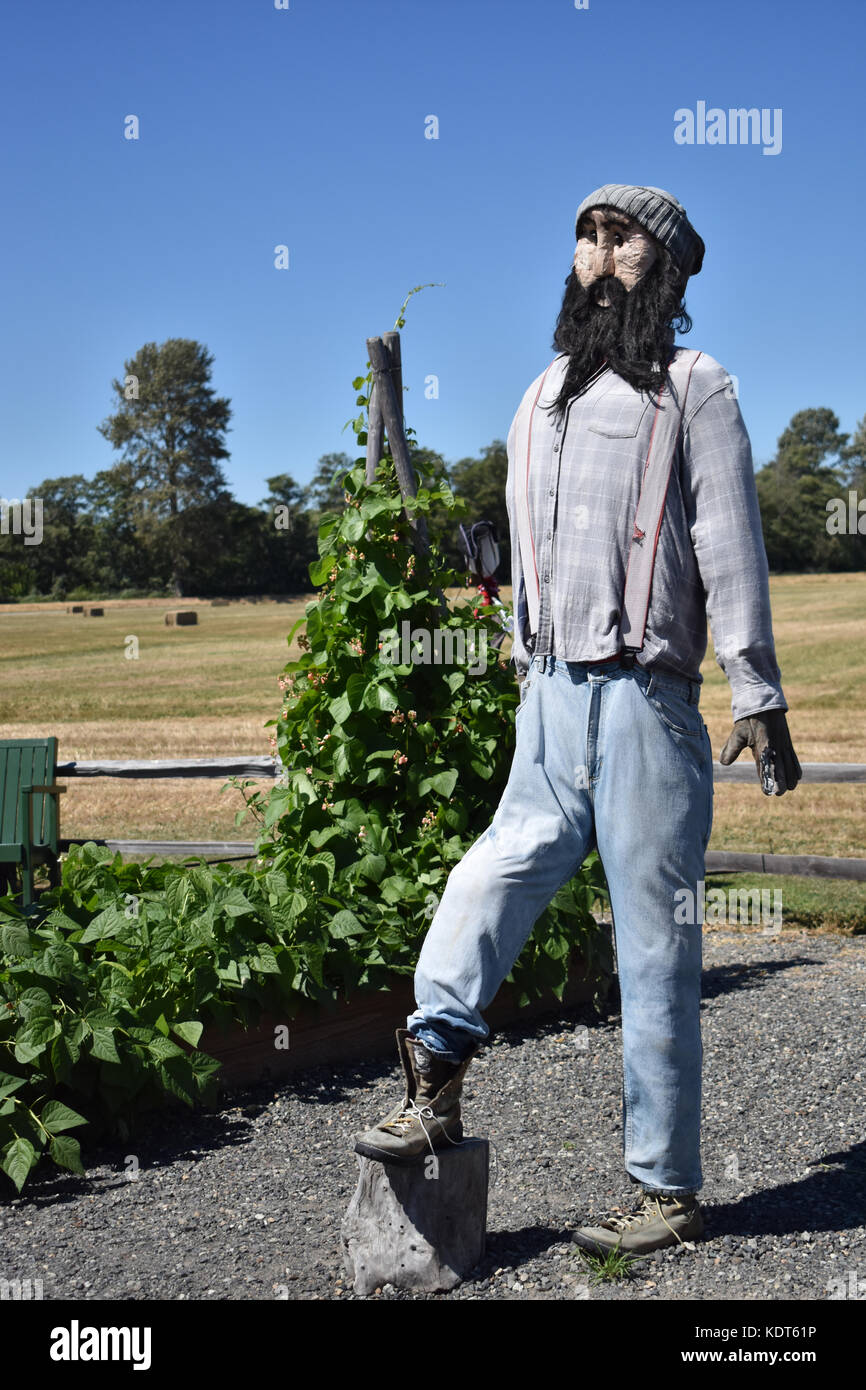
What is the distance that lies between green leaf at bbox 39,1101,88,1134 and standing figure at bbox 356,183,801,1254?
3.35ft

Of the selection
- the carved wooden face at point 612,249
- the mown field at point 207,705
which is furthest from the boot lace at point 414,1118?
the mown field at point 207,705

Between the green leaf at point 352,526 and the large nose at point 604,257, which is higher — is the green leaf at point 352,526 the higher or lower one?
the lower one

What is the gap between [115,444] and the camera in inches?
2152

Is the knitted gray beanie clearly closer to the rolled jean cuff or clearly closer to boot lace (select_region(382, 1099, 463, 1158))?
the rolled jean cuff

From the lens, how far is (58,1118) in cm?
324

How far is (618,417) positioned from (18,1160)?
7.52 ft

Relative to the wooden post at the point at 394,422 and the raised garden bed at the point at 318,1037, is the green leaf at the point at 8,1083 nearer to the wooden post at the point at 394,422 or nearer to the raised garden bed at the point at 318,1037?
the raised garden bed at the point at 318,1037

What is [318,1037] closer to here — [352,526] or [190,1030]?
[190,1030]

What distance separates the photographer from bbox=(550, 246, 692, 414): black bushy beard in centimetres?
264

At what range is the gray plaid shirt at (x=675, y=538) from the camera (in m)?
2.54

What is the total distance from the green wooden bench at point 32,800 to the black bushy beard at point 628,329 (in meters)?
4.07
